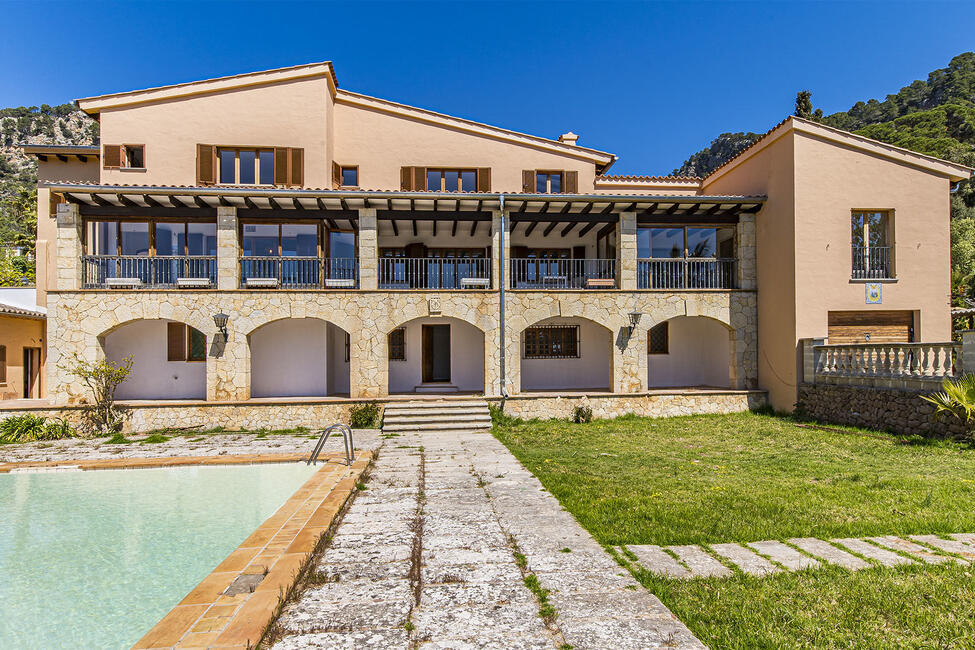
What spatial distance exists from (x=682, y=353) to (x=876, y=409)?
6.57 meters

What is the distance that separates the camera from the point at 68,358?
1384 cm

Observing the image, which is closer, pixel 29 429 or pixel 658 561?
pixel 658 561

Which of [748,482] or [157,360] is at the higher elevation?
[157,360]

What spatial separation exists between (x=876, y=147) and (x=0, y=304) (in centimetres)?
2600

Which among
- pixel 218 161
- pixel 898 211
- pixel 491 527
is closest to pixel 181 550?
pixel 491 527

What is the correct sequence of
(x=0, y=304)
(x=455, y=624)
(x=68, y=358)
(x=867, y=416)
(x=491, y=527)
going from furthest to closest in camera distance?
(x=0, y=304) < (x=68, y=358) < (x=867, y=416) < (x=491, y=527) < (x=455, y=624)

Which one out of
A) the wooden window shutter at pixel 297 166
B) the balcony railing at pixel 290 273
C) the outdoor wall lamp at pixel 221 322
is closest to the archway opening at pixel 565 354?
the balcony railing at pixel 290 273

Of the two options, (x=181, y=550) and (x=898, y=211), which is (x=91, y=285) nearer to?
(x=181, y=550)

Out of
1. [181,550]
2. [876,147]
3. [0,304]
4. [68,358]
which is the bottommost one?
[181,550]

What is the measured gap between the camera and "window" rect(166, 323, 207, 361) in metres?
15.8

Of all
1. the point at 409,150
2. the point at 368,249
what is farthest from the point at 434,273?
the point at 409,150

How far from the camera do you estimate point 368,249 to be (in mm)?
14875

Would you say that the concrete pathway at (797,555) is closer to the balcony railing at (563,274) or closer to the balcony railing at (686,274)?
the balcony railing at (563,274)

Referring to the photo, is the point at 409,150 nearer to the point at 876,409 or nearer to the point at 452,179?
the point at 452,179
